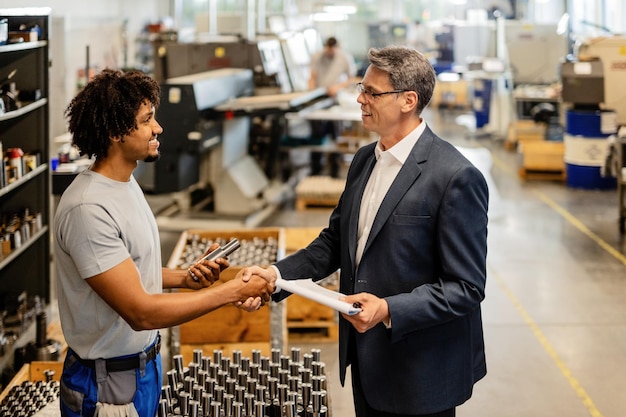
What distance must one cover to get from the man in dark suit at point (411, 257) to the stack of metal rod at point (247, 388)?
74 cm

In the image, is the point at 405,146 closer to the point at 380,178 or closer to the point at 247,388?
the point at 380,178

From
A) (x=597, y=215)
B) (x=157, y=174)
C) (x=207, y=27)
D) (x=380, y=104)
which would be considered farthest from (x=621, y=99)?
(x=380, y=104)

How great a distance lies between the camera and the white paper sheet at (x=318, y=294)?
7.86 ft

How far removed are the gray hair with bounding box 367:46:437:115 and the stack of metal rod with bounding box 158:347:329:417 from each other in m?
1.35

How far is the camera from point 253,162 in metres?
10.1

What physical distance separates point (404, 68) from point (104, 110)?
86 cm

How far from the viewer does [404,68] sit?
2602 mm

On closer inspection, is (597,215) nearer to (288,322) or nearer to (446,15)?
(288,322)

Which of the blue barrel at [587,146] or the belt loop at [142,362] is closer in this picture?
the belt loop at [142,362]

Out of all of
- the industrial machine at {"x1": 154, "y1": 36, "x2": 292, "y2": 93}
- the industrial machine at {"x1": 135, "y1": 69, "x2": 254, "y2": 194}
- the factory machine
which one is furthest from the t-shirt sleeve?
the industrial machine at {"x1": 154, "y1": 36, "x2": 292, "y2": 93}

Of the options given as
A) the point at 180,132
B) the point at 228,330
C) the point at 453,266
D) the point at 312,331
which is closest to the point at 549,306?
the point at 312,331

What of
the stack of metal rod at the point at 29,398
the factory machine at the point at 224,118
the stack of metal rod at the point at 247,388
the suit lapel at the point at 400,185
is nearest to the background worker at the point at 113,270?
the suit lapel at the point at 400,185

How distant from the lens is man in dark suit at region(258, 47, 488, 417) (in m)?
2.52

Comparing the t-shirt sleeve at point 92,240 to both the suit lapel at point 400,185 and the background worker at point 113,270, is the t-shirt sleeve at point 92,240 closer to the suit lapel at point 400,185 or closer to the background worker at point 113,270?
the background worker at point 113,270
